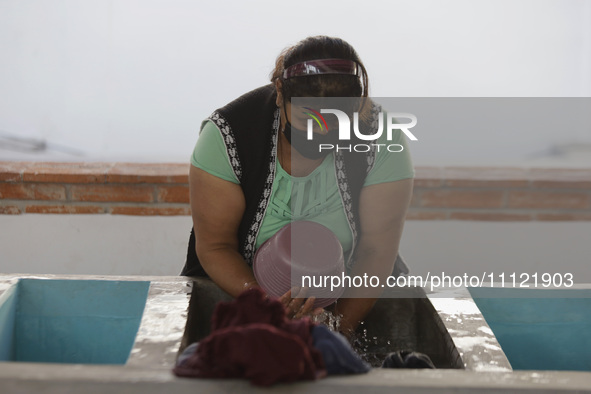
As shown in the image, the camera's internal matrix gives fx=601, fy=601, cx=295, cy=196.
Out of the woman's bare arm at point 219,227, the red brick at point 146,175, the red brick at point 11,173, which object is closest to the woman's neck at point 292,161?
the woman's bare arm at point 219,227

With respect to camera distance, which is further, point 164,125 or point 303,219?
point 164,125

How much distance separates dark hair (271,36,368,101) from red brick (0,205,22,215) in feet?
6.31

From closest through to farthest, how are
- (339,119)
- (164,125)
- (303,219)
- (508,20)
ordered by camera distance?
(339,119)
(303,219)
(508,20)
(164,125)

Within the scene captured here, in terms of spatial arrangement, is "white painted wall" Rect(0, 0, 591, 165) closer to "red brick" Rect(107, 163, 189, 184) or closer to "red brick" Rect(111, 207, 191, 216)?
"red brick" Rect(107, 163, 189, 184)

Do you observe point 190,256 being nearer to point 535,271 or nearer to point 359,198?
point 359,198

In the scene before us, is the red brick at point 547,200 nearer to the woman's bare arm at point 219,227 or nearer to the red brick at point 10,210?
the woman's bare arm at point 219,227

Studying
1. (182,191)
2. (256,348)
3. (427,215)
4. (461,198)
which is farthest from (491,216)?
(256,348)

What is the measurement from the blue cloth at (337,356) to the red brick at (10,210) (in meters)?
2.24

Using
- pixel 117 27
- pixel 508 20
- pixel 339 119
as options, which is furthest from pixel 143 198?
pixel 508 20

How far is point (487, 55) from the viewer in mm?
2773

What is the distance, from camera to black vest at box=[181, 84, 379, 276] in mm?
1593

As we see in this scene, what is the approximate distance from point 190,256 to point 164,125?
1.31m

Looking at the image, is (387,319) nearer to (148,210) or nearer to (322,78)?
(322,78)

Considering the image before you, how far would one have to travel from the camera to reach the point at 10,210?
287 centimetres
